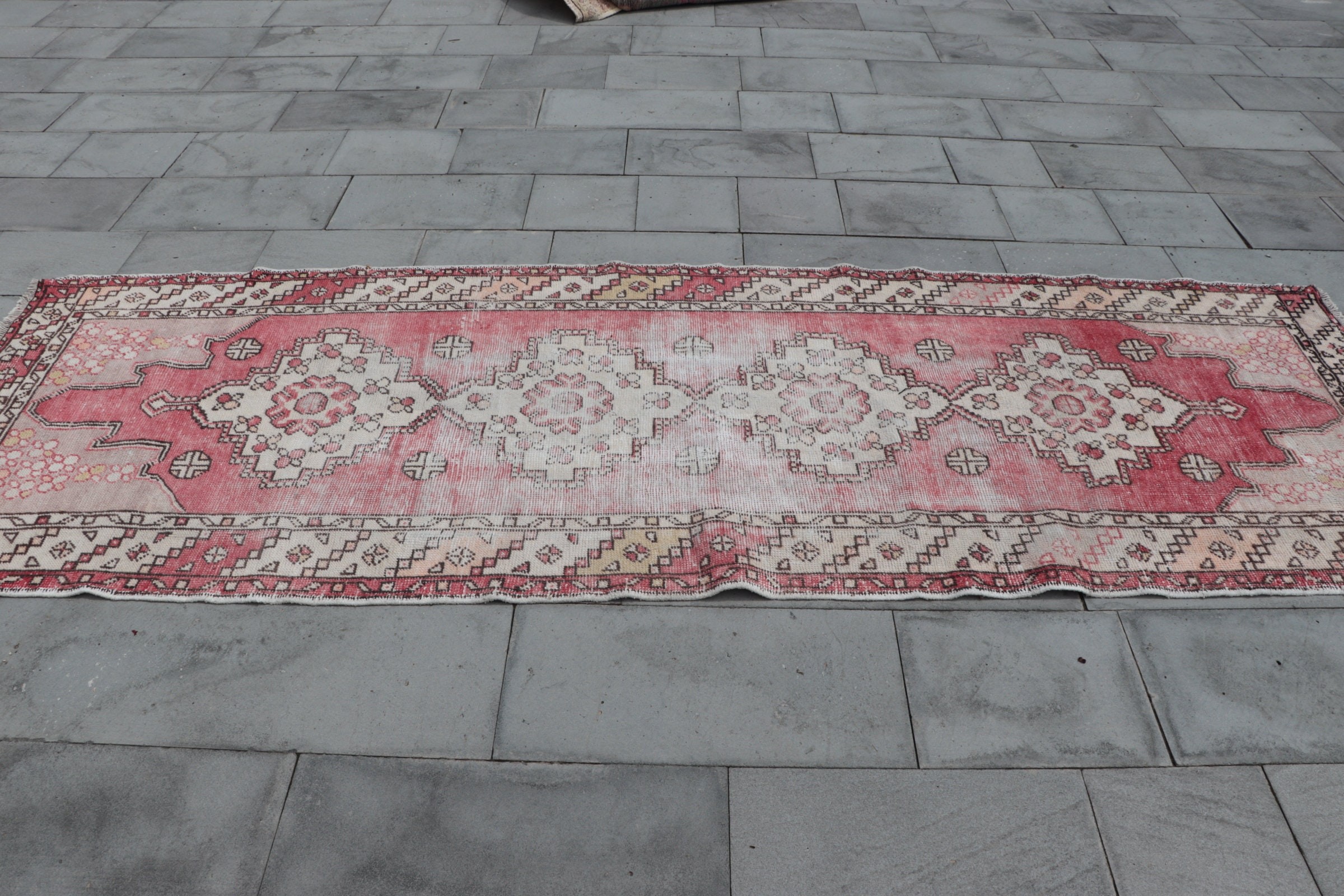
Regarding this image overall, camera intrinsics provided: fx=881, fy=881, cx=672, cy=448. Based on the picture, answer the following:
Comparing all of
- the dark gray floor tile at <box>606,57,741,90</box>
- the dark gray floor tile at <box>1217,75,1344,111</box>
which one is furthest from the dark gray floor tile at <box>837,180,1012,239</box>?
the dark gray floor tile at <box>1217,75,1344,111</box>

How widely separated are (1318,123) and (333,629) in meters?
6.32

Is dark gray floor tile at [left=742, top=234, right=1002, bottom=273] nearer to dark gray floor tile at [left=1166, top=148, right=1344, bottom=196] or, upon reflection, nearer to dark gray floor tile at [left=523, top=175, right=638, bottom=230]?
dark gray floor tile at [left=523, top=175, right=638, bottom=230]

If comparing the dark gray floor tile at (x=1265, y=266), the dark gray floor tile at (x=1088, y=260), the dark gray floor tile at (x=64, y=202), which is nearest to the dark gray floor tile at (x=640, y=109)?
the dark gray floor tile at (x=1088, y=260)

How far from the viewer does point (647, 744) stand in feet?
8.39

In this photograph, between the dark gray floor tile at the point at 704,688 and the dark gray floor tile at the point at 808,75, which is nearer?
the dark gray floor tile at the point at 704,688

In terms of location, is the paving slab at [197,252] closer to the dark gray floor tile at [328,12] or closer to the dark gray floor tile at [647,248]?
the dark gray floor tile at [647,248]

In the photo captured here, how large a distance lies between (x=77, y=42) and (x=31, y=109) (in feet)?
3.60

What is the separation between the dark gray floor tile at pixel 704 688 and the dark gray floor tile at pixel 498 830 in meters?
0.09

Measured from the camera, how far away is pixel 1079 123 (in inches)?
213

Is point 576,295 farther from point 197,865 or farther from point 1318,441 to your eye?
point 1318,441

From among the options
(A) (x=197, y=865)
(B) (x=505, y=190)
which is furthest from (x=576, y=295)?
(A) (x=197, y=865)

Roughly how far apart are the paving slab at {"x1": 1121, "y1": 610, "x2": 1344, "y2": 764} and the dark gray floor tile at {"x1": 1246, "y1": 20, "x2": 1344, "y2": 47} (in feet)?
18.0

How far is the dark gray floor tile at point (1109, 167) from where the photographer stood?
4891 millimetres

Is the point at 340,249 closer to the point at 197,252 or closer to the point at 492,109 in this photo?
the point at 197,252
